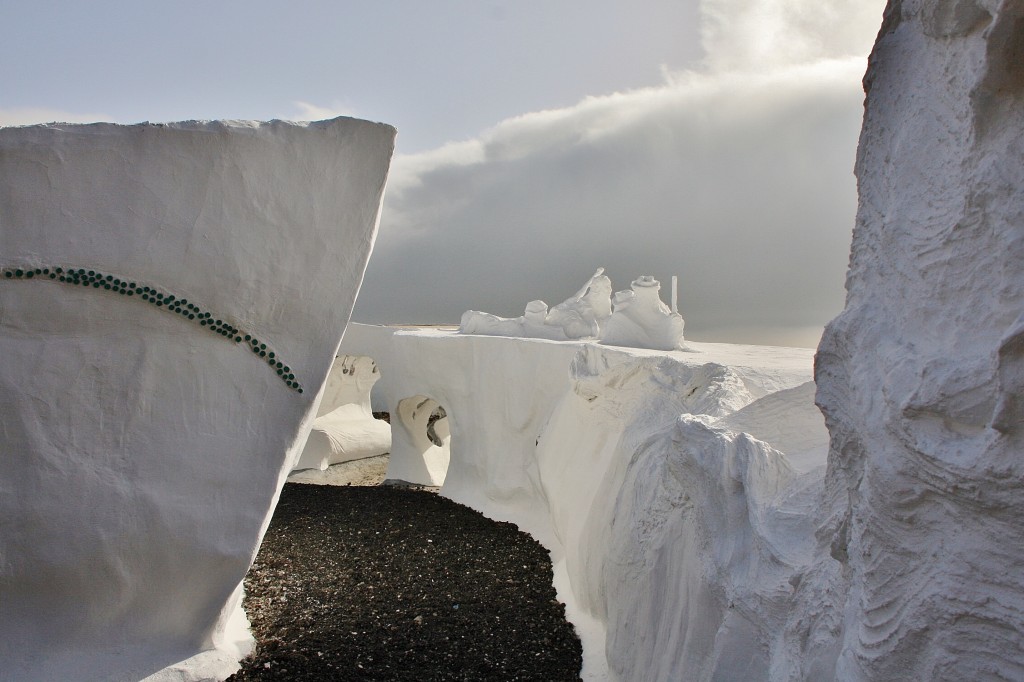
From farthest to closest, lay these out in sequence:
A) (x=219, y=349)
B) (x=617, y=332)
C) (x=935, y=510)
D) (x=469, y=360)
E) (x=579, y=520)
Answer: (x=469, y=360)
(x=617, y=332)
(x=579, y=520)
(x=219, y=349)
(x=935, y=510)

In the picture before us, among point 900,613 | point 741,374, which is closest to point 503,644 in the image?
point 741,374

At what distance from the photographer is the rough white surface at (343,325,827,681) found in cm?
205

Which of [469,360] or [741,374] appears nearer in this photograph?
[741,374]

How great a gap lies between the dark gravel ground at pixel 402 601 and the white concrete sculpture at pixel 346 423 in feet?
8.92

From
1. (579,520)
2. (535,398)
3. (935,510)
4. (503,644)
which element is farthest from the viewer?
(535,398)

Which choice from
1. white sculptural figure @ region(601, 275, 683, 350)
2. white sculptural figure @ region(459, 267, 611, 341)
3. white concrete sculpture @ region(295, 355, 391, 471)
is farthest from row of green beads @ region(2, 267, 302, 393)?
white concrete sculpture @ region(295, 355, 391, 471)

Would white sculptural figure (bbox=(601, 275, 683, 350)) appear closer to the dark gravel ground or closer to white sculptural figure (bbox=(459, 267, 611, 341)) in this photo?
→ white sculptural figure (bbox=(459, 267, 611, 341))

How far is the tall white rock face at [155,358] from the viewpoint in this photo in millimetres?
2902

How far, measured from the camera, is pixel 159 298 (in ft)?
9.96

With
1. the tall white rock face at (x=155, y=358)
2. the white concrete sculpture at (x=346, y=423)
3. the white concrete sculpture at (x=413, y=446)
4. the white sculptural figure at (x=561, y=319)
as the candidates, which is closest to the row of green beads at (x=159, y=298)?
the tall white rock face at (x=155, y=358)

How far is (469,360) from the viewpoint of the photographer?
769 cm

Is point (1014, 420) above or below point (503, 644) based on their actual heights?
above

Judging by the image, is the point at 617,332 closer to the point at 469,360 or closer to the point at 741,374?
the point at 469,360

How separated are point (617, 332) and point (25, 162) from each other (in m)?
4.42
